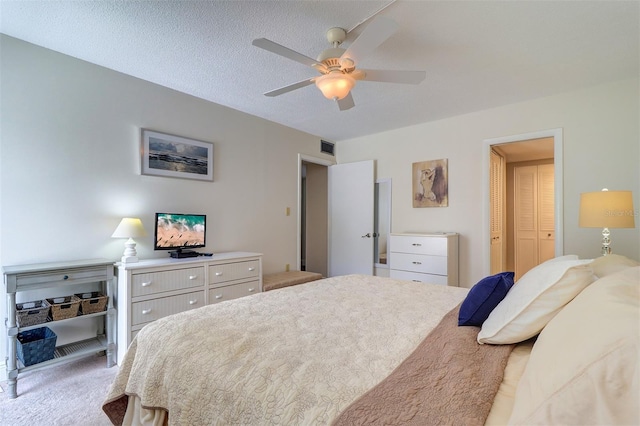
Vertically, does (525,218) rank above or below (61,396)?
above

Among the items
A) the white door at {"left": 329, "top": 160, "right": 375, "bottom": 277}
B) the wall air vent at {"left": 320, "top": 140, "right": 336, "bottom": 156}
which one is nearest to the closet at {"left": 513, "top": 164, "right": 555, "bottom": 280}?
the white door at {"left": 329, "top": 160, "right": 375, "bottom": 277}

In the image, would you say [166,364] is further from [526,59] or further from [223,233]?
[526,59]

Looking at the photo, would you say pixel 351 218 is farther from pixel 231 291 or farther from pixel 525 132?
pixel 525 132

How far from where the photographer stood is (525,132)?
3.43 m

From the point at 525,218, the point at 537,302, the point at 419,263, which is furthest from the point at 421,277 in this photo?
the point at 525,218

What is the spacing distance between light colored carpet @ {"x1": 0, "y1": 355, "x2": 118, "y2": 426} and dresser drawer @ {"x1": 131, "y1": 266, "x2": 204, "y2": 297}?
66 cm

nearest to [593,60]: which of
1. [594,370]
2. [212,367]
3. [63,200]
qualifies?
[594,370]

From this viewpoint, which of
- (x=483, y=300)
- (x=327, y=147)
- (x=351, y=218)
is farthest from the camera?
(x=327, y=147)

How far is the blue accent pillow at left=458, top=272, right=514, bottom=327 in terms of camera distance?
1.32 m

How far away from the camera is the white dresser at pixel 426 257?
3.54 m

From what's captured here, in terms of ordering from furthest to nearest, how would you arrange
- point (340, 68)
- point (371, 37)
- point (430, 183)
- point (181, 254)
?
point (430, 183)
point (181, 254)
point (340, 68)
point (371, 37)

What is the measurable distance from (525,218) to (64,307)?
6535 mm

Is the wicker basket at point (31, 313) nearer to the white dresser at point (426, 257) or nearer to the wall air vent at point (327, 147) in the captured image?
the white dresser at point (426, 257)

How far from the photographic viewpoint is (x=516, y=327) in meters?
1.09
